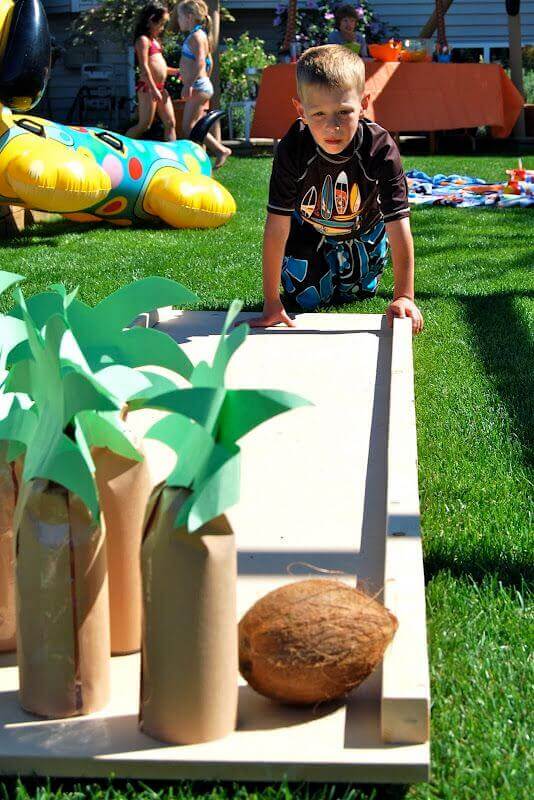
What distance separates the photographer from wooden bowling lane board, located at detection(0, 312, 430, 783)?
1.37 meters

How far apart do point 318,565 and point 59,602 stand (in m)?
0.63

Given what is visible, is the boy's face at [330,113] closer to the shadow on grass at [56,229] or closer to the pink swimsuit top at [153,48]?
Result: the shadow on grass at [56,229]

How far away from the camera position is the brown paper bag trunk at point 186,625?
1348mm

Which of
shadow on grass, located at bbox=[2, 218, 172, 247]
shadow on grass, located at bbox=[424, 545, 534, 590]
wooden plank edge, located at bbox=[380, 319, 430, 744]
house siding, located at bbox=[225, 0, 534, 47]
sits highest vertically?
house siding, located at bbox=[225, 0, 534, 47]

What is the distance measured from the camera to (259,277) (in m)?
4.93

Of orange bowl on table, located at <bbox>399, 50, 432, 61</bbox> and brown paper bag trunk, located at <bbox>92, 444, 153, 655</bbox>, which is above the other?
orange bowl on table, located at <bbox>399, 50, 432, 61</bbox>

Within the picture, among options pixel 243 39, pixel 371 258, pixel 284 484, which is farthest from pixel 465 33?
pixel 284 484

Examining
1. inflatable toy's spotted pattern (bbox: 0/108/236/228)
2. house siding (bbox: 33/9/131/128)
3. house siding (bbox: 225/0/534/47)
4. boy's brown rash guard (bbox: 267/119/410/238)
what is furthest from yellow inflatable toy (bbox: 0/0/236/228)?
house siding (bbox: 225/0/534/47)

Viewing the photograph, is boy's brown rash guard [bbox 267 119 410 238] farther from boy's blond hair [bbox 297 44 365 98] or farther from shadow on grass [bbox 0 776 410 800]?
shadow on grass [bbox 0 776 410 800]

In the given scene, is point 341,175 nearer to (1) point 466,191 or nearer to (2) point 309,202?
(2) point 309,202

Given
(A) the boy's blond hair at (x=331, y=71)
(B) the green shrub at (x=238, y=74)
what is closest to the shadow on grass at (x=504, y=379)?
(A) the boy's blond hair at (x=331, y=71)

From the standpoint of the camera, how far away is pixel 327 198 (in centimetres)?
396

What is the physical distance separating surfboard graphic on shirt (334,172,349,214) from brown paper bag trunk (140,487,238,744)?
8.84ft

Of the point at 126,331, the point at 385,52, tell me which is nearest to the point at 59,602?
the point at 126,331
